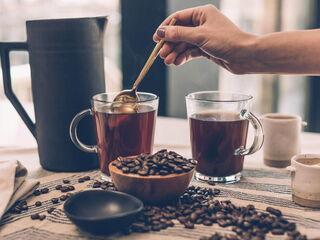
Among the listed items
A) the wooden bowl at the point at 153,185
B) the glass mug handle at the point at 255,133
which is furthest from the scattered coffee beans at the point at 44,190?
the glass mug handle at the point at 255,133

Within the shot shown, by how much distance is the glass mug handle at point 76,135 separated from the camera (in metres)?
1.37

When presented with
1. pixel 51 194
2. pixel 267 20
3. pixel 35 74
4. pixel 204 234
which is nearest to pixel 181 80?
pixel 267 20

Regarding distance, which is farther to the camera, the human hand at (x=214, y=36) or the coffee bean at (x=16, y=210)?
the human hand at (x=214, y=36)

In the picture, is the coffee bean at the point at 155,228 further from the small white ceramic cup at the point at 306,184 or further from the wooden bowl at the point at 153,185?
the small white ceramic cup at the point at 306,184

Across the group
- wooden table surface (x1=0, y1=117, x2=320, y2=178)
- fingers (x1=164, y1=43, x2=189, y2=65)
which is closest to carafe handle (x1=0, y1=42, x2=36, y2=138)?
wooden table surface (x1=0, y1=117, x2=320, y2=178)

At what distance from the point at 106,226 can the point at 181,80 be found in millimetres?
1722

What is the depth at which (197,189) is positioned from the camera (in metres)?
1.26

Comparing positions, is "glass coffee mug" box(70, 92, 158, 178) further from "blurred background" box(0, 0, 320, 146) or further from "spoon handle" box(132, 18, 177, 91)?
"blurred background" box(0, 0, 320, 146)

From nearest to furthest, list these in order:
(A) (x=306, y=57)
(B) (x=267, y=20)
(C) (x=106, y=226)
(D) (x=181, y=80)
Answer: (C) (x=106, y=226) → (A) (x=306, y=57) → (D) (x=181, y=80) → (B) (x=267, y=20)

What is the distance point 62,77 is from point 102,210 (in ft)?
1.48

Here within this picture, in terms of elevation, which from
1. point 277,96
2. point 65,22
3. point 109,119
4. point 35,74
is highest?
point 65,22

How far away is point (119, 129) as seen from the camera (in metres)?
1.30

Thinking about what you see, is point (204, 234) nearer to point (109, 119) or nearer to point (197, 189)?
point (197, 189)

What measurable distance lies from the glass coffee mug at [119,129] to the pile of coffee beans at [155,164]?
90mm
